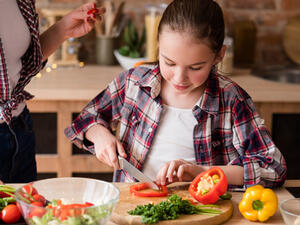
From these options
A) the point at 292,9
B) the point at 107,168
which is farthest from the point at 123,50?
the point at 292,9

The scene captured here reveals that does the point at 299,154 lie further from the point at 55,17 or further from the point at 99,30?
the point at 55,17

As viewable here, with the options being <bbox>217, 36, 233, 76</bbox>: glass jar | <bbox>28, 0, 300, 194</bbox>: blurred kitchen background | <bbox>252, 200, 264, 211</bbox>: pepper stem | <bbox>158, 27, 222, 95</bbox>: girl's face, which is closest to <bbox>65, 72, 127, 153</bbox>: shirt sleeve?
<bbox>158, 27, 222, 95</bbox>: girl's face

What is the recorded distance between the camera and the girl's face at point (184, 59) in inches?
57.5

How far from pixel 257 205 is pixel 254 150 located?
313mm

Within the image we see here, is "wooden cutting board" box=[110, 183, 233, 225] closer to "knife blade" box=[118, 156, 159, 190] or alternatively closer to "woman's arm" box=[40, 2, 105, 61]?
"knife blade" box=[118, 156, 159, 190]

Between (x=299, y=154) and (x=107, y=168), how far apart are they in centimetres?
105

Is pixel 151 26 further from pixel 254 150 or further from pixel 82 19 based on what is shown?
pixel 254 150

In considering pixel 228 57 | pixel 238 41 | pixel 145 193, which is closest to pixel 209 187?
pixel 145 193

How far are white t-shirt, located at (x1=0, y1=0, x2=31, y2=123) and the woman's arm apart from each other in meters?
0.15

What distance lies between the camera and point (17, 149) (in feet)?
5.64

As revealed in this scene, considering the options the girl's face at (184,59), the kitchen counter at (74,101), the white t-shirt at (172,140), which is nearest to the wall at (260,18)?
the kitchen counter at (74,101)

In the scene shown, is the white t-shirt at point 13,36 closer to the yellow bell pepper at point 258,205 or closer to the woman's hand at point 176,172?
the woman's hand at point 176,172

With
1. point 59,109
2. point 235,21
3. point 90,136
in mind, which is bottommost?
point 59,109

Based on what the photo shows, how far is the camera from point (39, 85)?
2.60m
